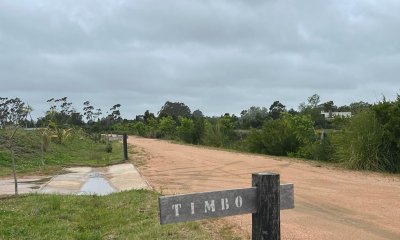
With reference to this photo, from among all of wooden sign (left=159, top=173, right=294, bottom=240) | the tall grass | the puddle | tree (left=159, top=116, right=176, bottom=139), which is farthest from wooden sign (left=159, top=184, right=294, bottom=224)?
tree (left=159, top=116, right=176, bottom=139)

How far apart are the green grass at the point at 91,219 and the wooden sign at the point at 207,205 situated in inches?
123

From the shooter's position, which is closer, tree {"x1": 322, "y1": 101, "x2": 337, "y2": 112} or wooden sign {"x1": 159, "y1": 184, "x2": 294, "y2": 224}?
wooden sign {"x1": 159, "y1": 184, "x2": 294, "y2": 224}

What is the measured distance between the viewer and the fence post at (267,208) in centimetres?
368

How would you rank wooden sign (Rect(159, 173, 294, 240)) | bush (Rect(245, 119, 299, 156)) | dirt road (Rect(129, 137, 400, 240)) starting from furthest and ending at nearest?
bush (Rect(245, 119, 299, 156)) → dirt road (Rect(129, 137, 400, 240)) → wooden sign (Rect(159, 173, 294, 240))

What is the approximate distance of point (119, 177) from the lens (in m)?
14.8

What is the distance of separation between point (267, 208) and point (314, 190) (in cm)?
802

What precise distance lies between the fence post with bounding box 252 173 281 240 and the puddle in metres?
8.14

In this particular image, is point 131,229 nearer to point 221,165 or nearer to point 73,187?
point 73,187

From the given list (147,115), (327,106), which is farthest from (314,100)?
(147,115)

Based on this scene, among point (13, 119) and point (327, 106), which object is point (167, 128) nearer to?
point (327, 106)

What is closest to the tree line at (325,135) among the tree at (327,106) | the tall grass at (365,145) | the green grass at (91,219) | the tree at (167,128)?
the tall grass at (365,145)

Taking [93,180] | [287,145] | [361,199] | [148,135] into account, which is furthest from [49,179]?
[148,135]

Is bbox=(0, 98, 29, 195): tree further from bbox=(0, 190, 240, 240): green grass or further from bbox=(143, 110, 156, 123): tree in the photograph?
bbox=(143, 110, 156, 123): tree

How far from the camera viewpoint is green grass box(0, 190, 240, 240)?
278 inches
